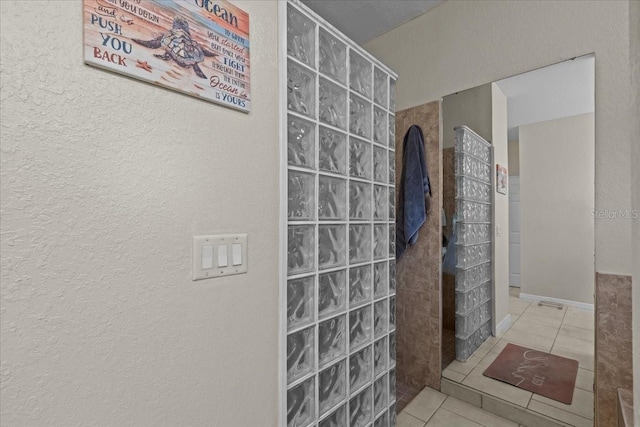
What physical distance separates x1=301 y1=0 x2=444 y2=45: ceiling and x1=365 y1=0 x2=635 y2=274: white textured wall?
0.22 ft

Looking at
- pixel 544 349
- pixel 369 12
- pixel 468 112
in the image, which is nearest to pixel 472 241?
pixel 544 349

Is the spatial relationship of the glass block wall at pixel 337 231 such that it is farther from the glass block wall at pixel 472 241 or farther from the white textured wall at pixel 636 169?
the white textured wall at pixel 636 169

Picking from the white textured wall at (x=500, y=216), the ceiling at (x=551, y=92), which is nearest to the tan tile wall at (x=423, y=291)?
the white textured wall at (x=500, y=216)

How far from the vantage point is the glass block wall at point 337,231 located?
113 cm

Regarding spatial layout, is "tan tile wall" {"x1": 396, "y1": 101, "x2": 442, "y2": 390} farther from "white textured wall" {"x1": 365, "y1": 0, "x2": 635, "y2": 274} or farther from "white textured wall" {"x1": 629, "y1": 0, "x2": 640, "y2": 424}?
"white textured wall" {"x1": 629, "y1": 0, "x2": 640, "y2": 424}

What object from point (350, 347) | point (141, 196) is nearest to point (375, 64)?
point (141, 196)

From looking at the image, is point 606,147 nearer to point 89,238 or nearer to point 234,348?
point 234,348

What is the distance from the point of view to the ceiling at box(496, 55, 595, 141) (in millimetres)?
1440

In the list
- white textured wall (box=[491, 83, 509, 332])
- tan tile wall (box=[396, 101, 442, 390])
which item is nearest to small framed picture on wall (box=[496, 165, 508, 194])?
white textured wall (box=[491, 83, 509, 332])

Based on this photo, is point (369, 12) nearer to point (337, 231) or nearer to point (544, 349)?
point (337, 231)

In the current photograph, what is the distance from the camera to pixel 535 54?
1608mm

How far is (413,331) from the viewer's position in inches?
82.0

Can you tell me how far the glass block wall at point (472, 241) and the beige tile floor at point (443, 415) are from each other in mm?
277

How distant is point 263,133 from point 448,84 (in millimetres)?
1505
